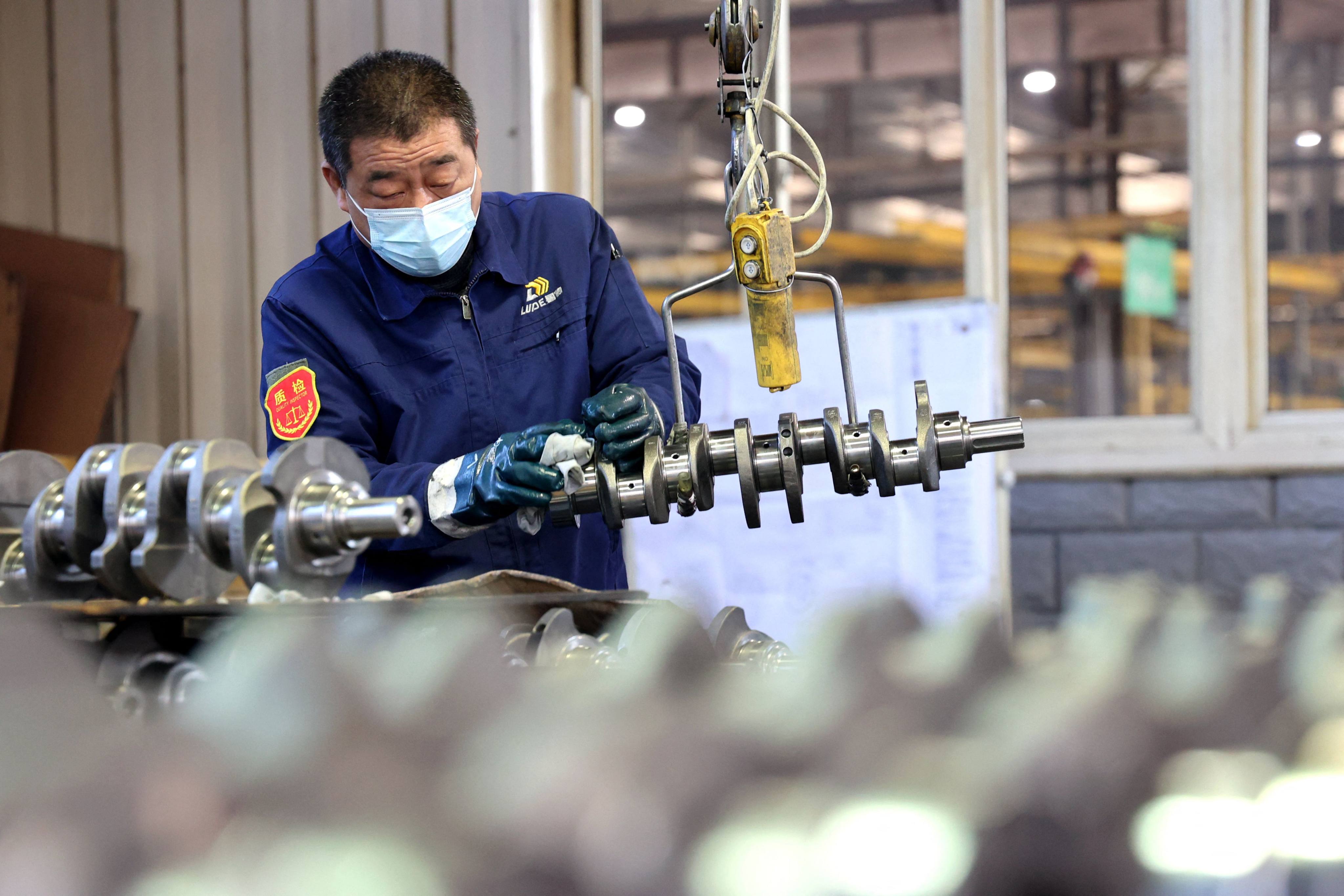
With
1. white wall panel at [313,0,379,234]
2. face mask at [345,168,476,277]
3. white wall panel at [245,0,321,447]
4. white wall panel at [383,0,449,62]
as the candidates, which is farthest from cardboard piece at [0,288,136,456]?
face mask at [345,168,476,277]

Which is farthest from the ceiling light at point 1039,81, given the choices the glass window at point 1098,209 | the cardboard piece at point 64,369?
the cardboard piece at point 64,369

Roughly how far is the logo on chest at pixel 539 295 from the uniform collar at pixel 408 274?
0.05 feet

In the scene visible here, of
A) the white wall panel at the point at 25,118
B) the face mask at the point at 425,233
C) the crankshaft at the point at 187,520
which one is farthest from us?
the white wall panel at the point at 25,118

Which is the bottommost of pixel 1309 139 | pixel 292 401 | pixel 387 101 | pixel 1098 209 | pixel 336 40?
pixel 292 401

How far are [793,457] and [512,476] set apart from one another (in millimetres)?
281

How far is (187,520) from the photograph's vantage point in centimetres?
75

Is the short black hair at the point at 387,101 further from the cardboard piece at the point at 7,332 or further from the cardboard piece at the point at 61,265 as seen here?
the cardboard piece at the point at 61,265

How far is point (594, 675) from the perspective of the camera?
627 mm

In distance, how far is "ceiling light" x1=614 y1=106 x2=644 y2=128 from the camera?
3070 mm

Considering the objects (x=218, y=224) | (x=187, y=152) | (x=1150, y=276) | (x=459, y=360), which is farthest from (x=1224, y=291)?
(x=187, y=152)

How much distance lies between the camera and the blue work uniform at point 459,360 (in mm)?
1658

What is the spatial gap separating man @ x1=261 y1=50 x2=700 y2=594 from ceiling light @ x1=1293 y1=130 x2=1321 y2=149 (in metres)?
1.82

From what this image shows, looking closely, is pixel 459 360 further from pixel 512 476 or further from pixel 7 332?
pixel 7 332

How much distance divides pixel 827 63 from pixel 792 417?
2.09 m
